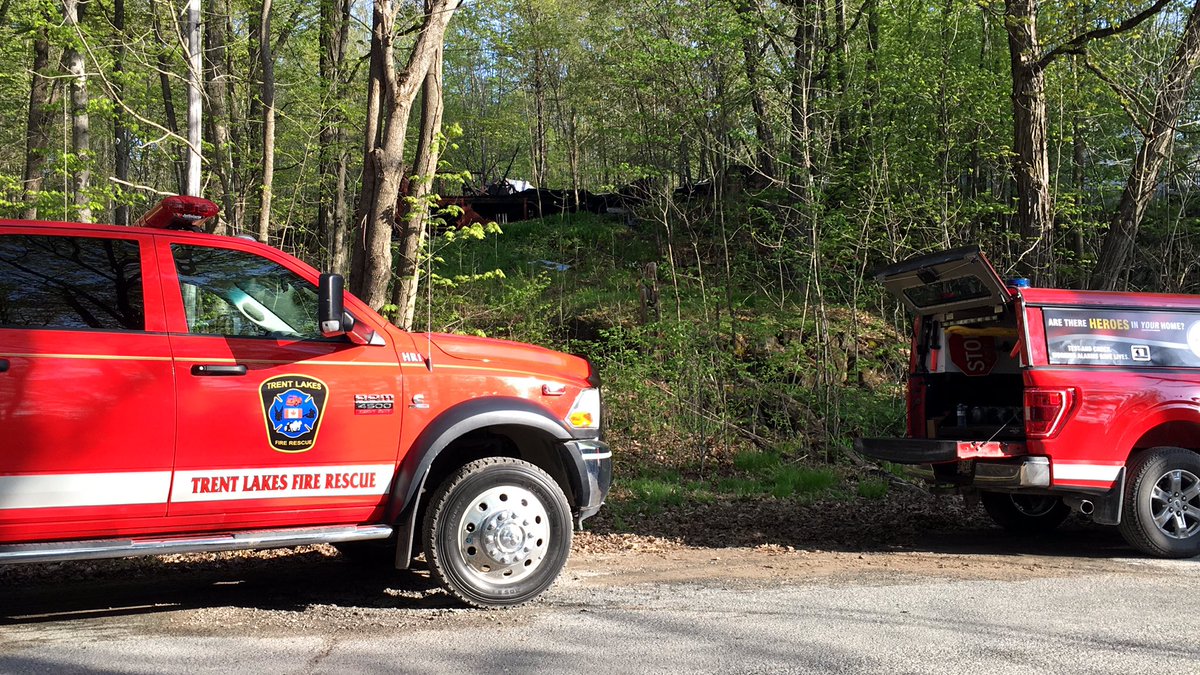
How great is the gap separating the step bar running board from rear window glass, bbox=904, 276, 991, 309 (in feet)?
16.5

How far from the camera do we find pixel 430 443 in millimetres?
5539

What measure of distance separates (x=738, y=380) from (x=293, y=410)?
9006mm

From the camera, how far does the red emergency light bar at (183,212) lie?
556 cm

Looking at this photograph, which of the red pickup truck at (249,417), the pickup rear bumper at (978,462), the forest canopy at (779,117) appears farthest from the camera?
the forest canopy at (779,117)

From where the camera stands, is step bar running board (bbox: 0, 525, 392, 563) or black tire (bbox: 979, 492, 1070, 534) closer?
step bar running board (bbox: 0, 525, 392, 563)

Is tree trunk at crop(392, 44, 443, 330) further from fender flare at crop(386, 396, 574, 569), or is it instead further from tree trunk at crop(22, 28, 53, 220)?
tree trunk at crop(22, 28, 53, 220)

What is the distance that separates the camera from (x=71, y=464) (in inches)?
187

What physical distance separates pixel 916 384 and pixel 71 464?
6.79 metres

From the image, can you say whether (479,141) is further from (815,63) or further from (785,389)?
(785,389)

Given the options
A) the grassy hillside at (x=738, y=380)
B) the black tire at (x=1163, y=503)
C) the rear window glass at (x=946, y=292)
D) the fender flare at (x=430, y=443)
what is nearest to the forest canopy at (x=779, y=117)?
the grassy hillside at (x=738, y=380)

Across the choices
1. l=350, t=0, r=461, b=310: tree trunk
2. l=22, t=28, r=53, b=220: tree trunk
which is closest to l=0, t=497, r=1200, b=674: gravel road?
l=350, t=0, r=461, b=310: tree trunk

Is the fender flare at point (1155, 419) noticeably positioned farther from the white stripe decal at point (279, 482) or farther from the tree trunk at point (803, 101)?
the tree trunk at point (803, 101)

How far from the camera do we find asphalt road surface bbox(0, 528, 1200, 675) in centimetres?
461

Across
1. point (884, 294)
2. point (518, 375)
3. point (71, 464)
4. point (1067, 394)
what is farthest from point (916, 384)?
point (71, 464)
